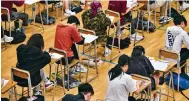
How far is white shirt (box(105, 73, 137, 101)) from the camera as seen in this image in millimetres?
6032

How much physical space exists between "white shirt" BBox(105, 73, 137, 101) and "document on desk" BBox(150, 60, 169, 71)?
0.89 meters

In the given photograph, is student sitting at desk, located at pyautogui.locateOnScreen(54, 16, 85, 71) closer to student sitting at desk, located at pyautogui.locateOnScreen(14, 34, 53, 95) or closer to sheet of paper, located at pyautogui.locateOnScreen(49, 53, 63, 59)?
sheet of paper, located at pyautogui.locateOnScreen(49, 53, 63, 59)

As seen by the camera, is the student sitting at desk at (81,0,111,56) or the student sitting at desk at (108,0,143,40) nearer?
the student sitting at desk at (81,0,111,56)

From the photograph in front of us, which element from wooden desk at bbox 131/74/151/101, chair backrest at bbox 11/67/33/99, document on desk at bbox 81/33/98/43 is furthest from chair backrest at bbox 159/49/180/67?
chair backrest at bbox 11/67/33/99

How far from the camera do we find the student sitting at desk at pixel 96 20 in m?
8.50

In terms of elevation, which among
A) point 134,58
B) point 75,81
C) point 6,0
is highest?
point 6,0

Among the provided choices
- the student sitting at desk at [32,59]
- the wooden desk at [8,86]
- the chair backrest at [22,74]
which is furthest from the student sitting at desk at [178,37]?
the wooden desk at [8,86]

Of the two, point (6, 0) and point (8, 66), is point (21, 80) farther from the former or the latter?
point (6, 0)

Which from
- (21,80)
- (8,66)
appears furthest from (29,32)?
(21,80)

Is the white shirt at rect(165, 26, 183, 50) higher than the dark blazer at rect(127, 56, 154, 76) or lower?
higher

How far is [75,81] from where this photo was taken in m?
8.13

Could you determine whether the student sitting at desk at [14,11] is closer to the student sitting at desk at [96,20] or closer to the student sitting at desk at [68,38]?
the student sitting at desk at [96,20]

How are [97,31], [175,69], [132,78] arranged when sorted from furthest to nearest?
[97,31], [175,69], [132,78]

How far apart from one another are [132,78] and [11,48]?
3715mm
